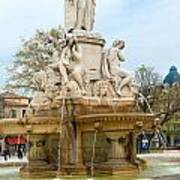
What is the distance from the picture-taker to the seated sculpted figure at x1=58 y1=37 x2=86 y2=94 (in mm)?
18047

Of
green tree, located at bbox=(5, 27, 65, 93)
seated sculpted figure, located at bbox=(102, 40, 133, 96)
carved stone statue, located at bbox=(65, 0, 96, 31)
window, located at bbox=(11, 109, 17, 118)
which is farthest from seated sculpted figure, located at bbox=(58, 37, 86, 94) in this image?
window, located at bbox=(11, 109, 17, 118)

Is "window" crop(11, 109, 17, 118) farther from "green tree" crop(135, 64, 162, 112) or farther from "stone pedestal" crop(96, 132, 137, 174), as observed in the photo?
"stone pedestal" crop(96, 132, 137, 174)

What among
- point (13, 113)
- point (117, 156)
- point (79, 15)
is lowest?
point (117, 156)

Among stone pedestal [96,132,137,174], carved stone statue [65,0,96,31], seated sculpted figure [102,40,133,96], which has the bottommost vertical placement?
stone pedestal [96,132,137,174]

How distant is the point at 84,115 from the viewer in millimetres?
17188

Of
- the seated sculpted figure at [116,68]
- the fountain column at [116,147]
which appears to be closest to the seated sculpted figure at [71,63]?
the seated sculpted figure at [116,68]

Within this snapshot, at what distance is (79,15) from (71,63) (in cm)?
250

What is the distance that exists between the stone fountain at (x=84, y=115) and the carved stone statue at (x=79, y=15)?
1.05ft

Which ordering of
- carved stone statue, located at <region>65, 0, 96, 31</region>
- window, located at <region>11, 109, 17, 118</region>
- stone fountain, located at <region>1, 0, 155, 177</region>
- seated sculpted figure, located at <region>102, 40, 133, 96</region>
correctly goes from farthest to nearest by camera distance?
window, located at <region>11, 109, 17, 118</region> < carved stone statue, located at <region>65, 0, 96, 31</region> < seated sculpted figure, located at <region>102, 40, 133, 96</region> < stone fountain, located at <region>1, 0, 155, 177</region>

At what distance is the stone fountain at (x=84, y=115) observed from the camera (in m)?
16.9

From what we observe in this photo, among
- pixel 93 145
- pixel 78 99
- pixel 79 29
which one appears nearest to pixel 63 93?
pixel 78 99

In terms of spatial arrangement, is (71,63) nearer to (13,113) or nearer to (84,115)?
(84,115)

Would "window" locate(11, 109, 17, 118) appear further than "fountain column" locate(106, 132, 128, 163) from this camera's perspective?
Yes

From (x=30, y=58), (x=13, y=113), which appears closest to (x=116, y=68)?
(x=30, y=58)
